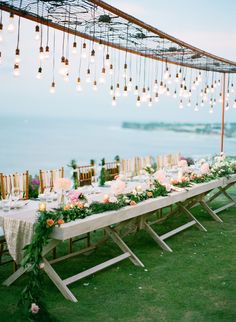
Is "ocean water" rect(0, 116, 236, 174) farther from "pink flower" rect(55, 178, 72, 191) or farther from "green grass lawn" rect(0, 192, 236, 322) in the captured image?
"pink flower" rect(55, 178, 72, 191)

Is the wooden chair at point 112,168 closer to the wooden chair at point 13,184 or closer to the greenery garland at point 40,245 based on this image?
the wooden chair at point 13,184

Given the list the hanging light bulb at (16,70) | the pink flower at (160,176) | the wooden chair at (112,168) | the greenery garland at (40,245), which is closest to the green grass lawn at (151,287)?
the greenery garland at (40,245)

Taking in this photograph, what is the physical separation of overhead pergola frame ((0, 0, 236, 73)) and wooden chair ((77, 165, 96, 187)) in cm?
195

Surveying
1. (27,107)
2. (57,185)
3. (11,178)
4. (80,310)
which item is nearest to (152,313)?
(80,310)

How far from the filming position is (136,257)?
5.14 metres

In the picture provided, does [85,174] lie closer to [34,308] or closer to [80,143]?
[34,308]

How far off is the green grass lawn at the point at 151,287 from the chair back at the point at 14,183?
954 millimetres

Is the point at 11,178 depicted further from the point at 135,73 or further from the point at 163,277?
the point at 135,73

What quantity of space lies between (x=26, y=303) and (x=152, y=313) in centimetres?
110

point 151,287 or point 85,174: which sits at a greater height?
point 85,174

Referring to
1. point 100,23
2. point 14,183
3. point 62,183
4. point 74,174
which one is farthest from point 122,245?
point 100,23

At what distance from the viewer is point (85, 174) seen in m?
6.83

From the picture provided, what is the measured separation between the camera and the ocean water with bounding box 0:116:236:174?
13594mm

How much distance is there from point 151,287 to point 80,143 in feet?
159
